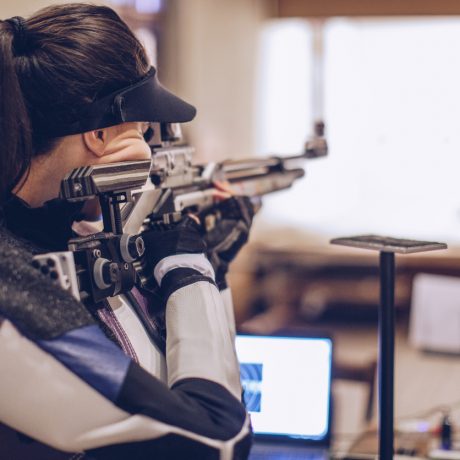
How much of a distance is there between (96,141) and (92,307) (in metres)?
0.22

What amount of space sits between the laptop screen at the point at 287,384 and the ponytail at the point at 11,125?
0.82 meters

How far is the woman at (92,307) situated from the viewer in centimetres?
92

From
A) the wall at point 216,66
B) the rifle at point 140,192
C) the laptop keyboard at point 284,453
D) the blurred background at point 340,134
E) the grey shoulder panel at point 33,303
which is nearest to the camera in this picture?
the grey shoulder panel at point 33,303

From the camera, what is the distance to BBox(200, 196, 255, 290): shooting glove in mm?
1453

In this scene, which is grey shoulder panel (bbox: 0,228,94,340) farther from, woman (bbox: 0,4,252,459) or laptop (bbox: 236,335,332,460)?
laptop (bbox: 236,335,332,460)

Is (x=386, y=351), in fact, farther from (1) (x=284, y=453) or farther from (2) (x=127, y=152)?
(2) (x=127, y=152)

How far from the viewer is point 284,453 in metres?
1.64

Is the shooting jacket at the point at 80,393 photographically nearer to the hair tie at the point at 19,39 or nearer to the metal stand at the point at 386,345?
the hair tie at the point at 19,39

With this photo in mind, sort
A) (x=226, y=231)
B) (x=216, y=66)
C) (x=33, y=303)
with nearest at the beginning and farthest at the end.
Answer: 1. (x=33, y=303)
2. (x=226, y=231)
3. (x=216, y=66)

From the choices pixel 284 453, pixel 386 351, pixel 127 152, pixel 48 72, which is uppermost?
pixel 48 72

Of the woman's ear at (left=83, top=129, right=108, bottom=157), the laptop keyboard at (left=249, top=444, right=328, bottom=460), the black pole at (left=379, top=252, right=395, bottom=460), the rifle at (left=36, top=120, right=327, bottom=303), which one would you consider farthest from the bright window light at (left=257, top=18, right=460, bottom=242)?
the woman's ear at (left=83, top=129, right=108, bottom=157)

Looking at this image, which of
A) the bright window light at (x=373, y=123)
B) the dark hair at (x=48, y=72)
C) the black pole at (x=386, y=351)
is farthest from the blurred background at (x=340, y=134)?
the dark hair at (x=48, y=72)

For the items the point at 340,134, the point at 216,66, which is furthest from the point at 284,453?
the point at 340,134

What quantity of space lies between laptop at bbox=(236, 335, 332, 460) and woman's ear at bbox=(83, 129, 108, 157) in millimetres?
751
